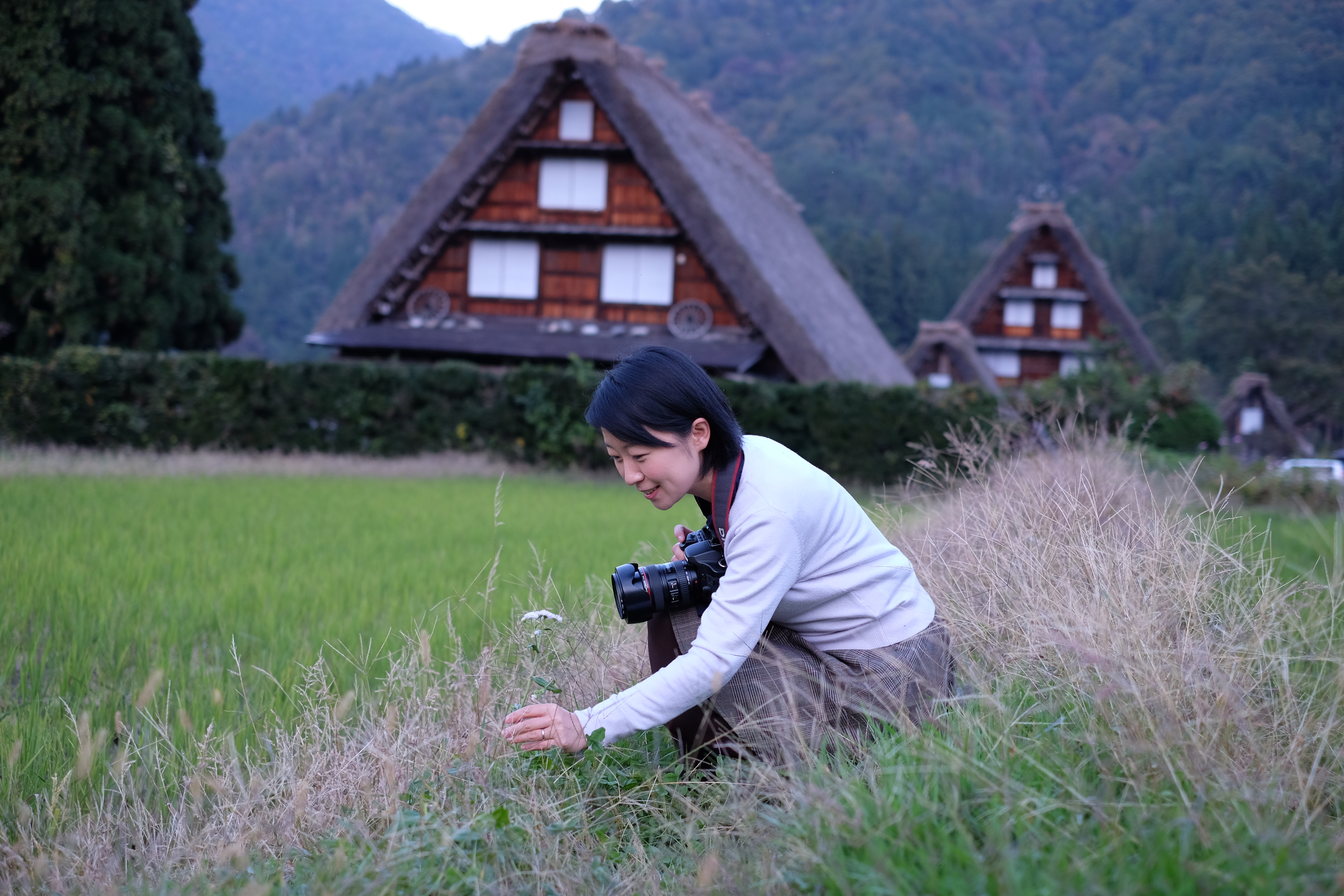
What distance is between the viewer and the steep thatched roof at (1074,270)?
87.7 ft

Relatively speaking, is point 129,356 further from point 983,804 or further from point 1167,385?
point 1167,385

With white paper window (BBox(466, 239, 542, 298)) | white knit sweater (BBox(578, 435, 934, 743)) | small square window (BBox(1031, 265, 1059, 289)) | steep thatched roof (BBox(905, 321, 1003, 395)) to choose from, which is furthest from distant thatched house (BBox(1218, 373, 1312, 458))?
white knit sweater (BBox(578, 435, 934, 743))

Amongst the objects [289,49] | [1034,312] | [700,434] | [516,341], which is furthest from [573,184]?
[289,49]

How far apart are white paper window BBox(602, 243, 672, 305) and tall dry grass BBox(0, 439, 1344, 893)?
11947 mm

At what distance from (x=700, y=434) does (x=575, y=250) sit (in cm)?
1332

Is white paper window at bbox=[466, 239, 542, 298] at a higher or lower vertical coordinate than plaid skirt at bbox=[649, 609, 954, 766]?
higher

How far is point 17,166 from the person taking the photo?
44.4ft

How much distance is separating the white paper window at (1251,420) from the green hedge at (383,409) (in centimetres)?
2348

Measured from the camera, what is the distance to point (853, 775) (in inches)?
73.8

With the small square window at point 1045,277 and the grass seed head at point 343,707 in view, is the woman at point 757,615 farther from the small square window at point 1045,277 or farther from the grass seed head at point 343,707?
the small square window at point 1045,277

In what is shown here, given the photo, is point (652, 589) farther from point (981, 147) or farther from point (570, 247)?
point (981, 147)

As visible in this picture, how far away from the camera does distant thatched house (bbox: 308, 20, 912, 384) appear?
1408 cm

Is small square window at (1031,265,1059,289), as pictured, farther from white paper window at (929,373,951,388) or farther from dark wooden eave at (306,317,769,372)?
dark wooden eave at (306,317,769,372)

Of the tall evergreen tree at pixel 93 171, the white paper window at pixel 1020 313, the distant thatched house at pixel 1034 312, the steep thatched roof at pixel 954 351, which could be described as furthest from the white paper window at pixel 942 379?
the tall evergreen tree at pixel 93 171
